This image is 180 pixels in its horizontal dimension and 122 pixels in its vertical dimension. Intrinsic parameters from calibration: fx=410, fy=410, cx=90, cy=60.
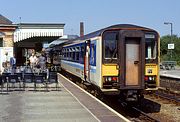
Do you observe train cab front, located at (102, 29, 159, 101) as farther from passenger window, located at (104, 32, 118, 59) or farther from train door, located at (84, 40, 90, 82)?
train door, located at (84, 40, 90, 82)

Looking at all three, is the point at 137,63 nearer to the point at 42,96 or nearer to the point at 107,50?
the point at 107,50

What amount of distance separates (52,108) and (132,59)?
3.53 metres

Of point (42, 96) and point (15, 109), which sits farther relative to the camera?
point (42, 96)

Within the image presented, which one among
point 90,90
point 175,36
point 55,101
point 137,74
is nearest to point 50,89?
point 90,90

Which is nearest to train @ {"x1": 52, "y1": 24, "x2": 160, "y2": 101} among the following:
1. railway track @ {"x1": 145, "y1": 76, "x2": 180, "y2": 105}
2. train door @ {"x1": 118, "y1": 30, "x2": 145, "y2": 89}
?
train door @ {"x1": 118, "y1": 30, "x2": 145, "y2": 89}

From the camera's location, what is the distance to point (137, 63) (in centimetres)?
1440

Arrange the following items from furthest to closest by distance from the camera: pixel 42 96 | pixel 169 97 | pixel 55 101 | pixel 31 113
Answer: pixel 169 97, pixel 42 96, pixel 55 101, pixel 31 113

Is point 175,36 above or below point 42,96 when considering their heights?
above

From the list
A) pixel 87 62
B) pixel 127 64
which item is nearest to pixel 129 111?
pixel 127 64

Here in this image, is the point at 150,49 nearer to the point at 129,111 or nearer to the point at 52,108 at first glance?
the point at 129,111

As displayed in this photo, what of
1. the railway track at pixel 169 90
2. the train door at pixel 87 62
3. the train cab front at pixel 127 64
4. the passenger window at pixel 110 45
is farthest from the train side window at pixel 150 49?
the railway track at pixel 169 90

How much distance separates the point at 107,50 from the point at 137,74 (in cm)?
139

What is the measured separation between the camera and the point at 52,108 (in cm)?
1262

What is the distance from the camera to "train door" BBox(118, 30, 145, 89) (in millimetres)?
14188
